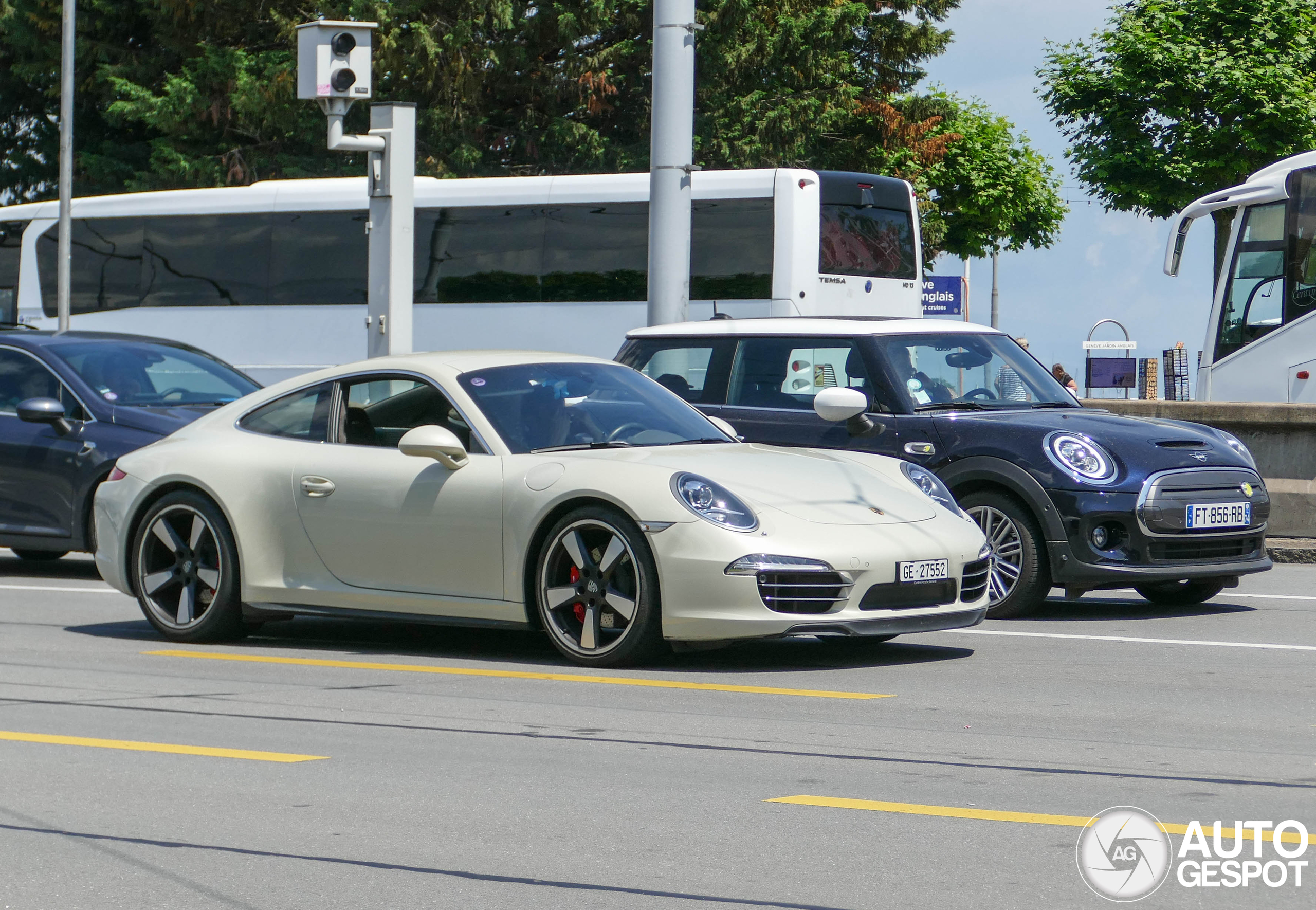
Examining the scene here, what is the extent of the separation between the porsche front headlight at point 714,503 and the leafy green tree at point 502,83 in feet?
97.1

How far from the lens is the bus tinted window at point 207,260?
82.3ft

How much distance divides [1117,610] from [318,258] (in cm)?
1639

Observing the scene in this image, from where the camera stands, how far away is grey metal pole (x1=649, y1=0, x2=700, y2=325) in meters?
14.8

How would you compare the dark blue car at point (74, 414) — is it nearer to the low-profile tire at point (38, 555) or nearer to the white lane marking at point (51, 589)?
the white lane marking at point (51, 589)

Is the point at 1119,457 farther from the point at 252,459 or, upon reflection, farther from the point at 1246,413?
the point at 1246,413

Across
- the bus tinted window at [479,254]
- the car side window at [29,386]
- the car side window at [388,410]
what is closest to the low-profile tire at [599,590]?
the car side window at [388,410]

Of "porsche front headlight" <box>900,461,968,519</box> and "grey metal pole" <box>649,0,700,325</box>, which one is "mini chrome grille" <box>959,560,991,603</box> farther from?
"grey metal pole" <box>649,0,700,325</box>

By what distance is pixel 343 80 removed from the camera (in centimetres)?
1380

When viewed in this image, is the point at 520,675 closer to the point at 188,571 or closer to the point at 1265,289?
the point at 188,571

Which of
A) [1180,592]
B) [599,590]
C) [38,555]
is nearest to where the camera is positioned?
[599,590]

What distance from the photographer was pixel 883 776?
556 cm

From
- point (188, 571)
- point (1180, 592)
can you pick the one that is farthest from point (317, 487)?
point (1180, 592)

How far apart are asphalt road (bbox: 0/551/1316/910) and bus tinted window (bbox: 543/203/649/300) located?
14290 millimetres

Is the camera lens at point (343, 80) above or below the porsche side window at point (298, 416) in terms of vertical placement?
above
